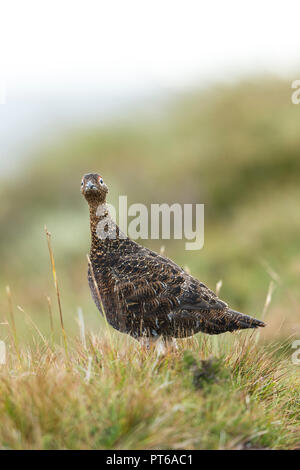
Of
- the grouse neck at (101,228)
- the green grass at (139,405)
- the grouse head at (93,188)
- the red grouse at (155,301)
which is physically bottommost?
the green grass at (139,405)

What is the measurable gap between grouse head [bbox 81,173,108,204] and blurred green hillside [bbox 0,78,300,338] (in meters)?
4.99

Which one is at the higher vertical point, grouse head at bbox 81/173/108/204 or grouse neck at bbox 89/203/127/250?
grouse head at bbox 81/173/108/204

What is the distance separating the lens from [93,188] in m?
4.55

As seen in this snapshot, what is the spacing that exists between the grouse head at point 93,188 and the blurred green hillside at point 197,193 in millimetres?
4994

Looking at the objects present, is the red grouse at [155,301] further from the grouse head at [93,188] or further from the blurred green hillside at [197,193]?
the blurred green hillside at [197,193]

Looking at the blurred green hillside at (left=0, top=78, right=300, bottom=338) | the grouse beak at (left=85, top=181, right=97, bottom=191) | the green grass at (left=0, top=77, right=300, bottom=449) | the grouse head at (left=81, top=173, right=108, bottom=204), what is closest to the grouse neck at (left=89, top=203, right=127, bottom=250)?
the grouse head at (left=81, top=173, right=108, bottom=204)

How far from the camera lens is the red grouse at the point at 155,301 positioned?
4.38 m

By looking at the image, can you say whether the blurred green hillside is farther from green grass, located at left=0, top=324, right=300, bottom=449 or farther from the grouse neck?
green grass, located at left=0, top=324, right=300, bottom=449

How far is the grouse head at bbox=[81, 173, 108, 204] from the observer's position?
14.9 ft

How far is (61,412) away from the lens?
3.21 metres

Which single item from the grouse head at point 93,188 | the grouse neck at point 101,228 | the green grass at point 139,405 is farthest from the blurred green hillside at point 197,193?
the green grass at point 139,405

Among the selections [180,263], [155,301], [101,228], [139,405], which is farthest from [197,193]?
[139,405]

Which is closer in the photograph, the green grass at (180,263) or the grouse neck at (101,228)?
the green grass at (180,263)
